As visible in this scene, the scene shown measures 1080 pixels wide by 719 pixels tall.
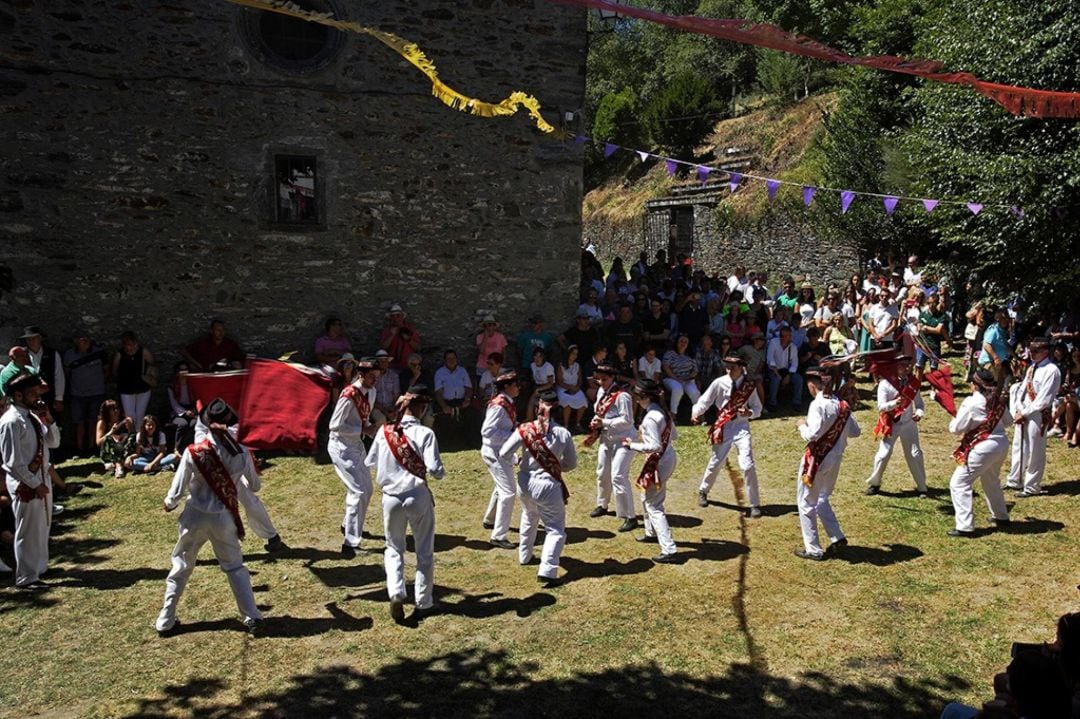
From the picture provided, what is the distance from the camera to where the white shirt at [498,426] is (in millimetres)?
8641

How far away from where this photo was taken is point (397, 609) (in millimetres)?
6887

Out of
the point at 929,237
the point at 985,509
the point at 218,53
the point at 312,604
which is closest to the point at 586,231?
the point at 929,237

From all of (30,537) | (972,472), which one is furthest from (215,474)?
(972,472)

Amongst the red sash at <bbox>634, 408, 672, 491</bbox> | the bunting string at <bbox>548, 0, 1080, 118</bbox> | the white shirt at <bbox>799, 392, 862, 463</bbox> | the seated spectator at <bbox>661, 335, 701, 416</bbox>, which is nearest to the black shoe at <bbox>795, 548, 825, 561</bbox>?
the white shirt at <bbox>799, 392, 862, 463</bbox>

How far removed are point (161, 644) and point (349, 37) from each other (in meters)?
9.07

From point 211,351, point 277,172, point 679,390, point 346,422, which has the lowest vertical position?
point 679,390

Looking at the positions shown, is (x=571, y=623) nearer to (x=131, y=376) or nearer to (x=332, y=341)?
(x=332, y=341)

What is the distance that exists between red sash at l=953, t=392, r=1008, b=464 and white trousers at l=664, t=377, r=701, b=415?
4991 mm

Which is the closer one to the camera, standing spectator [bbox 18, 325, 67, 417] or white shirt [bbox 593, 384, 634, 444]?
white shirt [bbox 593, 384, 634, 444]

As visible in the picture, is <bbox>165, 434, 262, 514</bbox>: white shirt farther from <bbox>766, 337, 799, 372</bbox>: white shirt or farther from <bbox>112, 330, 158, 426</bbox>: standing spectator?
<bbox>766, 337, 799, 372</bbox>: white shirt

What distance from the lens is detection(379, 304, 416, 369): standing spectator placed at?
1284cm

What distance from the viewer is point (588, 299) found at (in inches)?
569

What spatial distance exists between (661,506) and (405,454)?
276 centimetres

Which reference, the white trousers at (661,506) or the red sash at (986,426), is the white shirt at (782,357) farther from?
the white trousers at (661,506)
